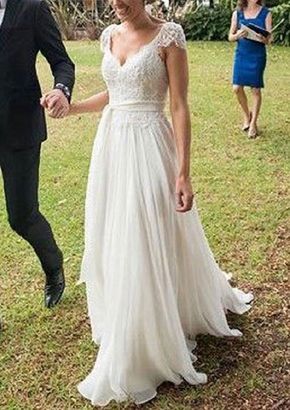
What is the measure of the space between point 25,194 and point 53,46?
0.79m

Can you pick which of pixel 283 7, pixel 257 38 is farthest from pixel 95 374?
pixel 257 38

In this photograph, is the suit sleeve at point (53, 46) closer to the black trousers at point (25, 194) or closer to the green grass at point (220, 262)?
the black trousers at point (25, 194)

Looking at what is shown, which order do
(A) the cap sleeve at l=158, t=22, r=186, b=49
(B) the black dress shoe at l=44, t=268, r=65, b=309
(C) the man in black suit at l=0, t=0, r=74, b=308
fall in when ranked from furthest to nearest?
(B) the black dress shoe at l=44, t=268, r=65, b=309 → (C) the man in black suit at l=0, t=0, r=74, b=308 → (A) the cap sleeve at l=158, t=22, r=186, b=49

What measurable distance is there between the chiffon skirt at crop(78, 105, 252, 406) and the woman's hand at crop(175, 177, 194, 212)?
50 millimetres

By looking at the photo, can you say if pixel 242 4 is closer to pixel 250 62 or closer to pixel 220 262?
pixel 250 62

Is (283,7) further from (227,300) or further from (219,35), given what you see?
(219,35)

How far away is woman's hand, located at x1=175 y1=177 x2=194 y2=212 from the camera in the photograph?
114 inches

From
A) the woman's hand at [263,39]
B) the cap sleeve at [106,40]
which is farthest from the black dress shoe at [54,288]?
the woman's hand at [263,39]


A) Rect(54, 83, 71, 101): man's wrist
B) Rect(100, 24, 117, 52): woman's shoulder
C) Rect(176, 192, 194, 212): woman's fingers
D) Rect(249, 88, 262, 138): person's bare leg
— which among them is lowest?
Rect(249, 88, 262, 138): person's bare leg

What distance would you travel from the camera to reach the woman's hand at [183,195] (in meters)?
2.90

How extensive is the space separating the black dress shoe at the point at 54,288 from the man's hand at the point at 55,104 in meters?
1.22

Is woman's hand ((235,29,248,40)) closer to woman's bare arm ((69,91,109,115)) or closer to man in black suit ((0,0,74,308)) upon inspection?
man in black suit ((0,0,74,308))

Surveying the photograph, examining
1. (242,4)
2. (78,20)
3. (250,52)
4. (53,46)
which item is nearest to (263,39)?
(250,52)

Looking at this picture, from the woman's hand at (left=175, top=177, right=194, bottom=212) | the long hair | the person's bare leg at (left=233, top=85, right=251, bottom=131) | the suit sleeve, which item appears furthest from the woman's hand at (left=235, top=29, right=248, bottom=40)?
the woman's hand at (left=175, top=177, right=194, bottom=212)
